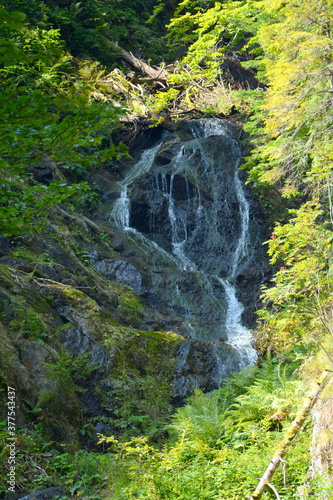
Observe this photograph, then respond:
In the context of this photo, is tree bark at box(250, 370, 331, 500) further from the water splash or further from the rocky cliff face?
the water splash

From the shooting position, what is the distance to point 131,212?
16.2 m

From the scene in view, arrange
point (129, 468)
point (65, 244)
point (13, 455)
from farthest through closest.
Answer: point (65, 244) → point (13, 455) → point (129, 468)

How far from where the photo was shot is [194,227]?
16.3m

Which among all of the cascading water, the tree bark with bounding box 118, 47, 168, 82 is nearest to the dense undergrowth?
the cascading water

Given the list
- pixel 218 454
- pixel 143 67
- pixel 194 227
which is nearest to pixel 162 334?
pixel 218 454

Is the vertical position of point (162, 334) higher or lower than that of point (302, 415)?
lower

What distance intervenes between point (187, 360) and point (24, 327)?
3.51 metres

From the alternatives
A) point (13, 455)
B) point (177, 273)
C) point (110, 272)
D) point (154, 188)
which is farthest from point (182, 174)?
point (13, 455)

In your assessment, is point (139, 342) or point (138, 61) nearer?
point (139, 342)

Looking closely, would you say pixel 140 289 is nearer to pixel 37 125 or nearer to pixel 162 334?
pixel 162 334

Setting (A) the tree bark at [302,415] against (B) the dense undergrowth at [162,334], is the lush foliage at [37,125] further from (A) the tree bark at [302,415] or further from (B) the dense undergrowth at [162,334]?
(A) the tree bark at [302,415]

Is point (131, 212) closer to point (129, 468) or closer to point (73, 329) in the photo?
point (73, 329)

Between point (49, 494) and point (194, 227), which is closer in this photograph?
point (49, 494)

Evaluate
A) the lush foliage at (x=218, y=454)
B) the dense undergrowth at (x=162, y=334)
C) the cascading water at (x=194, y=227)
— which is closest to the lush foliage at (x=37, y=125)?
the dense undergrowth at (x=162, y=334)
